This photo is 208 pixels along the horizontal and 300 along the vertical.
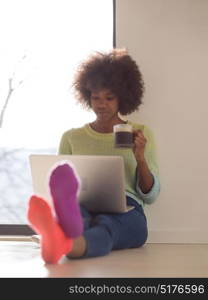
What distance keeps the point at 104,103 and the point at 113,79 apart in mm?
103

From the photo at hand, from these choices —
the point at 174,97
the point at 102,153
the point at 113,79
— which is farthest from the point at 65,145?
the point at 174,97

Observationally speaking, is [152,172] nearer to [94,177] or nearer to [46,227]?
[94,177]

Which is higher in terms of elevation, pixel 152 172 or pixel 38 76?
pixel 38 76

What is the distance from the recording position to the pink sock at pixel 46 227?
1.17m

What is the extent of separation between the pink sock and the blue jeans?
0.13 meters

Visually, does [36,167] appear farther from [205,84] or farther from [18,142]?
[205,84]

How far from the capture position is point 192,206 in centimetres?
212

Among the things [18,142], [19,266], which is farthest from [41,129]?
[19,266]

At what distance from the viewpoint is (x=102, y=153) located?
1.85 metres

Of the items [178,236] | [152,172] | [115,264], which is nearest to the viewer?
[115,264]

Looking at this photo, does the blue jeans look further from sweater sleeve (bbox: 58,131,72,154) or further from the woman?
sweater sleeve (bbox: 58,131,72,154)

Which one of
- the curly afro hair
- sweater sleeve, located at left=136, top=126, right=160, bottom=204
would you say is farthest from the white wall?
sweater sleeve, located at left=136, top=126, right=160, bottom=204

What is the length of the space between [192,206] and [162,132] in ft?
1.22

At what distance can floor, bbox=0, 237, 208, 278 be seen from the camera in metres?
1.21
